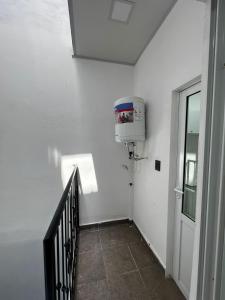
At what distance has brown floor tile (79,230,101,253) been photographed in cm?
191

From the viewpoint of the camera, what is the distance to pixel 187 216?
132 centimetres

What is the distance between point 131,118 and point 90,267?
1816mm

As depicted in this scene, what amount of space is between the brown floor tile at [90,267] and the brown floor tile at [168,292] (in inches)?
22.1

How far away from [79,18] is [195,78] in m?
1.31

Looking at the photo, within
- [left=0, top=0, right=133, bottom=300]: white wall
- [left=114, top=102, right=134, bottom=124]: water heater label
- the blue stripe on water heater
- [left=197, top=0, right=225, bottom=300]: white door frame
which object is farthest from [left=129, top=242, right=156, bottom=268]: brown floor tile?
the blue stripe on water heater

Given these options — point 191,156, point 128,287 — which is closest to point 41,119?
point 191,156

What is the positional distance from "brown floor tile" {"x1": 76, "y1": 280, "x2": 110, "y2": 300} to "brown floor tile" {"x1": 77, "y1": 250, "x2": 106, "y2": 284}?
5cm

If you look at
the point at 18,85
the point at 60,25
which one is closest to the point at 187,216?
the point at 18,85

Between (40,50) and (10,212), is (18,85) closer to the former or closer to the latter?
(40,50)

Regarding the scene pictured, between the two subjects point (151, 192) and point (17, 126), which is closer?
point (151, 192)

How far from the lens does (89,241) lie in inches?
80.5

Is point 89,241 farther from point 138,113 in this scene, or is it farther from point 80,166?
point 138,113

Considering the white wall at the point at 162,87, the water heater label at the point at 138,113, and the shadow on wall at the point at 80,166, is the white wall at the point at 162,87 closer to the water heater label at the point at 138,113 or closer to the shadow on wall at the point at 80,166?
the water heater label at the point at 138,113

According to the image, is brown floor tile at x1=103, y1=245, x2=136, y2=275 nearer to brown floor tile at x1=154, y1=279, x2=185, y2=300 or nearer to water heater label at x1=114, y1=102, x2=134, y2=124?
brown floor tile at x1=154, y1=279, x2=185, y2=300
